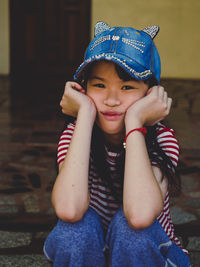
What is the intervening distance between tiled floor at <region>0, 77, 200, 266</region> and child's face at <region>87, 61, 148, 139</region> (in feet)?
2.74

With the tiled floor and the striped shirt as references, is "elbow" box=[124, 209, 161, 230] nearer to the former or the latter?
the striped shirt

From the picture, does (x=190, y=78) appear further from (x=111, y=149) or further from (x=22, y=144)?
(x=111, y=149)

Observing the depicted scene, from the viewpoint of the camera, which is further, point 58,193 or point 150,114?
point 150,114

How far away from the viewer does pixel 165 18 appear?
8.88m

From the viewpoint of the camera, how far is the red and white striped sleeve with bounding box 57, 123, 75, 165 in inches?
73.6

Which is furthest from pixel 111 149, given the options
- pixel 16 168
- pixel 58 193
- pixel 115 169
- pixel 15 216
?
pixel 16 168

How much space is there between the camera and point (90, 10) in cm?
887

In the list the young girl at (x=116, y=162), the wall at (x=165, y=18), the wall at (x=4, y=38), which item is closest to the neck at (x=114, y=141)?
the young girl at (x=116, y=162)

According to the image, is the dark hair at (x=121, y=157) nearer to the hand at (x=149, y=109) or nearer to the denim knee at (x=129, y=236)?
the hand at (x=149, y=109)

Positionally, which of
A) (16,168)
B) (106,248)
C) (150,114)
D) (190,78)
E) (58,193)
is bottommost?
(190,78)

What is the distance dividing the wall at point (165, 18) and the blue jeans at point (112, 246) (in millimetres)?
7730

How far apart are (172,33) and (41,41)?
279cm

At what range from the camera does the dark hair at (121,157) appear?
1745 millimetres

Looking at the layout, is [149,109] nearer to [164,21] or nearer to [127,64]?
[127,64]
